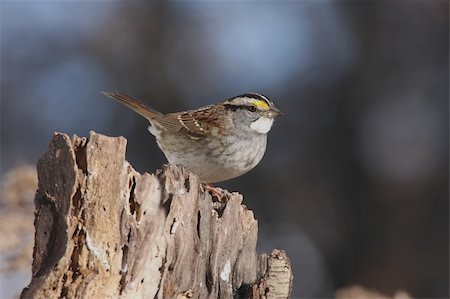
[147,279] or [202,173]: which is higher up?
[202,173]

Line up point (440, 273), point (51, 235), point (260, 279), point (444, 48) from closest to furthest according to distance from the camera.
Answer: point (51, 235) → point (260, 279) → point (440, 273) → point (444, 48)

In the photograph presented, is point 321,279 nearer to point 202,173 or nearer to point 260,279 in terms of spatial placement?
point 202,173

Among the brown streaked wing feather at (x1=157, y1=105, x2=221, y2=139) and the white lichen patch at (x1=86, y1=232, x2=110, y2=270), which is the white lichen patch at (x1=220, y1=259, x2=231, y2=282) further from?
the brown streaked wing feather at (x1=157, y1=105, x2=221, y2=139)

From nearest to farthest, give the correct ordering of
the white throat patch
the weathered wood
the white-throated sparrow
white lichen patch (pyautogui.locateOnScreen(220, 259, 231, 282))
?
the weathered wood → white lichen patch (pyautogui.locateOnScreen(220, 259, 231, 282)) → the white-throated sparrow → the white throat patch

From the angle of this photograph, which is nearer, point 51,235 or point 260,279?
point 51,235

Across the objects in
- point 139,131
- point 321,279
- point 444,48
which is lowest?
point 321,279

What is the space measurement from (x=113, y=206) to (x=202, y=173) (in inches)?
91.3

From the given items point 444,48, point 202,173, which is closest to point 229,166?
point 202,173

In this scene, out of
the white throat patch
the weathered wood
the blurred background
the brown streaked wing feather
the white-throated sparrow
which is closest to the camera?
the weathered wood

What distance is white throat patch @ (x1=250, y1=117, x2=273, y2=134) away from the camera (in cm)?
623

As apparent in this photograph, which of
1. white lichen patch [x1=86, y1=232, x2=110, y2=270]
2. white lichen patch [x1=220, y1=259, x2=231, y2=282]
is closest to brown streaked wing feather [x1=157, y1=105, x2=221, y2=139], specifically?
white lichen patch [x1=220, y1=259, x2=231, y2=282]

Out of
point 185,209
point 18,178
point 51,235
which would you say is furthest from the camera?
point 18,178

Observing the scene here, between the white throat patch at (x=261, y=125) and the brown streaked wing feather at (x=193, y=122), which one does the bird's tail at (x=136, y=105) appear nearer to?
the brown streaked wing feather at (x=193, y=122)

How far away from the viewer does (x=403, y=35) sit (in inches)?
494
